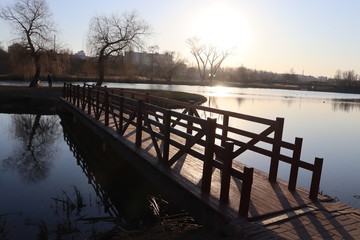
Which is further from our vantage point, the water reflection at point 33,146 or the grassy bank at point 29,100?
the grassy bank at point 29,100

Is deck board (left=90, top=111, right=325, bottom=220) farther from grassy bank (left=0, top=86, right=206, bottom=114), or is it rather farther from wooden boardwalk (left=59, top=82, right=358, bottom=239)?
grassy bank (left=0, top=86, right=206, bottom=114)

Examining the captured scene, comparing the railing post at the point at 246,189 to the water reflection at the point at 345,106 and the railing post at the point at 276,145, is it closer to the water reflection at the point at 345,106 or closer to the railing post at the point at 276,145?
the railing post at the point at 276,145

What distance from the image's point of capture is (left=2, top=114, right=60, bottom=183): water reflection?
29.8 ft

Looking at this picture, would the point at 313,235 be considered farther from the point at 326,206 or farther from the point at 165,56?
the point at 165,56

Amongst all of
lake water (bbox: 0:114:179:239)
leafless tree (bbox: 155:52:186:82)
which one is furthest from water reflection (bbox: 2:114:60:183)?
leafless tree (bbox: 155:52:186:82)

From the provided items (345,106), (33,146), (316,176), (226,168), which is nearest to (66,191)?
(226,168)

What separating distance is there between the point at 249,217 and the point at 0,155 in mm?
9436

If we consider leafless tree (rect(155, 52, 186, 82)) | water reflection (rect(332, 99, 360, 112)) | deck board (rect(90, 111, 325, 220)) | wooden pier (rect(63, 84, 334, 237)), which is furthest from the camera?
leafless tree (rect(155, 52, 186, 82))

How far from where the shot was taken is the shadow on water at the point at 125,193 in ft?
18.8

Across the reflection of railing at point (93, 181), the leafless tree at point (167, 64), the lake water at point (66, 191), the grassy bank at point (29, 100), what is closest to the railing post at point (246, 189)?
the lake water at point (66, 191)

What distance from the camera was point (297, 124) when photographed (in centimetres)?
2123

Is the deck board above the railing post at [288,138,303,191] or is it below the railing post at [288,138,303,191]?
below

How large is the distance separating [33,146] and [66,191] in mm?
5454

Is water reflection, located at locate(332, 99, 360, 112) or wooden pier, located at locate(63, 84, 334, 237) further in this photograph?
water reflection, located at locate(332, 99, 360, 112)
